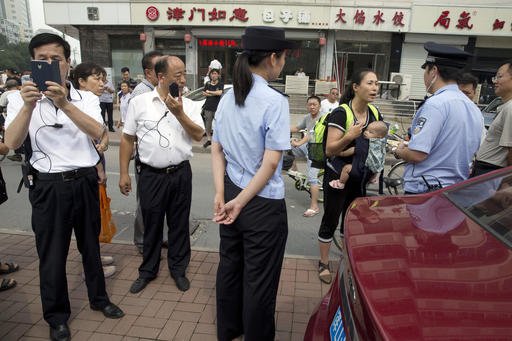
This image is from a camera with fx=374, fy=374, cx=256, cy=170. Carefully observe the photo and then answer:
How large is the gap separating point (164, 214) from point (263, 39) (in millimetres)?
1775

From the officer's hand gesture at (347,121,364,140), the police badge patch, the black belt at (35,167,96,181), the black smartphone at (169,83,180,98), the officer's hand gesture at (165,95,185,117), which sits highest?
the black smartphone at (169,83,180,98)

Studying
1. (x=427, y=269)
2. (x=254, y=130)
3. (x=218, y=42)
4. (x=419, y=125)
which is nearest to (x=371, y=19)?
(x=218, y=42)

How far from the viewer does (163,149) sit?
9.53ft

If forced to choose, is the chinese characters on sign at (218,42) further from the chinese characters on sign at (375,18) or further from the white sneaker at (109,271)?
the white sneaker at (109,271)

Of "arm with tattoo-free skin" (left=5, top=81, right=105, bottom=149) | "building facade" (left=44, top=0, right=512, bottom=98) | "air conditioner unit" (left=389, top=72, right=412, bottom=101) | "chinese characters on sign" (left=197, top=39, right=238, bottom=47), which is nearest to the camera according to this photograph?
"arm with tattoo-free skin" (left=5, top=81, right=105, bottom=149)

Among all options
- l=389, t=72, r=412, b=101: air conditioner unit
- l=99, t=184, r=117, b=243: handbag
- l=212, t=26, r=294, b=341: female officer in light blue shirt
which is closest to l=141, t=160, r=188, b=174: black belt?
l=99, t=184, r=117, b=243: handbag

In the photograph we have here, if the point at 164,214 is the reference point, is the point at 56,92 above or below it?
above

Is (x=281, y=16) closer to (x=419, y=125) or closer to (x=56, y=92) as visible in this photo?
(x=419, y=125)

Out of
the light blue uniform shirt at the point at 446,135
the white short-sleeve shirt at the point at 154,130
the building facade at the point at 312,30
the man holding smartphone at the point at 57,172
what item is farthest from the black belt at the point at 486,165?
the building facade at the point at 312,30

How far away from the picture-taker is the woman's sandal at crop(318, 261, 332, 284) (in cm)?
320

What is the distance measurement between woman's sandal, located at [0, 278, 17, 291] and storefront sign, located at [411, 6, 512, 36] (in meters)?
19.5

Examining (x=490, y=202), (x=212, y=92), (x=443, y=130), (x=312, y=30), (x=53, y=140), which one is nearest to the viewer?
(x=490, y=202)

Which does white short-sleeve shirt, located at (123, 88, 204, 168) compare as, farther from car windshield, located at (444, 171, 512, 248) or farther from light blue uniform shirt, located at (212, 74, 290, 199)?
car windshield, located at (444, 171, 512, 248)

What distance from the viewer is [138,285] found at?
307 centimetres
